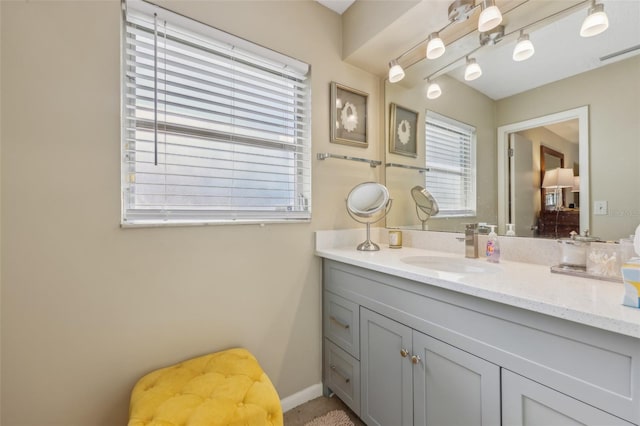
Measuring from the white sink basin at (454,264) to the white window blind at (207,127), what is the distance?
68cm

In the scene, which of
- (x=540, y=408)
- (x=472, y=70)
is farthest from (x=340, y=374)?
(x=472, y=70)

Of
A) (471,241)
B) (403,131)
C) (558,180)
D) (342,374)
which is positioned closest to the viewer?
(558,180)

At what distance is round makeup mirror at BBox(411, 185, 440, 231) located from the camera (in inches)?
66.5

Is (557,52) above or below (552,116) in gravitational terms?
above

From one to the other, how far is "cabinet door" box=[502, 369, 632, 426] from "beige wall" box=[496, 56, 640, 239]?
692 millimetres

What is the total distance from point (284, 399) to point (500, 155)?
174 centimetres

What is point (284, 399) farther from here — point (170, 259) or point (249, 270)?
point (170, 259)

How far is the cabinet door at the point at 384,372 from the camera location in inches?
43.3

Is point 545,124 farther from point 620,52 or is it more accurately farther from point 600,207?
point 600,207

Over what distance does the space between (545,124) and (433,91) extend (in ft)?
2.16

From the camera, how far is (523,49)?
121 cm

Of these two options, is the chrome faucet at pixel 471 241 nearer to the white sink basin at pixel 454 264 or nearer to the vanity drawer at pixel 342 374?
the white sink basin at pixel 454 264

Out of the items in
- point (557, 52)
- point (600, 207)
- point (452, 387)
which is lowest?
point (452, 387)

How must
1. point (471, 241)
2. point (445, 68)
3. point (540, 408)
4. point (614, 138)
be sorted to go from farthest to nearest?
point (445, 68) < point (471, 241) < point (614, 138) < point (540, 408)
